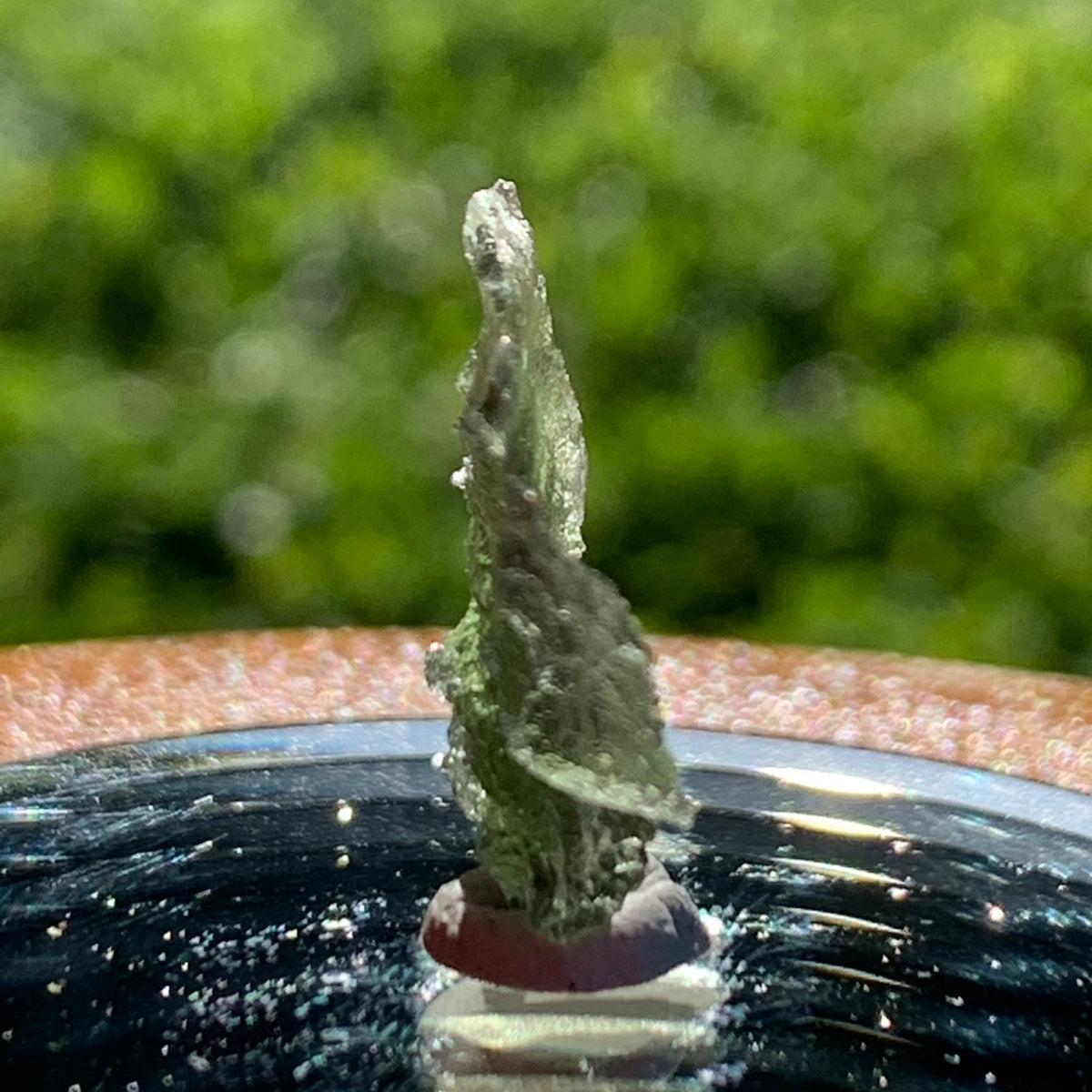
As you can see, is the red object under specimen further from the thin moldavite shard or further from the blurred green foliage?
the blurred green foliage

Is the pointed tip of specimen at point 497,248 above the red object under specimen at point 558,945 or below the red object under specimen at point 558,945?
above

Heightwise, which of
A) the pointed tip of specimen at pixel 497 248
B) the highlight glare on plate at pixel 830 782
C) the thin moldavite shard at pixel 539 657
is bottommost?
the highlight glare on plate at pixel 830 782

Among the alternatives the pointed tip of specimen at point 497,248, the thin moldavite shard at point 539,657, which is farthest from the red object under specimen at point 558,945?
the pointed tip of specimen at point 497,248

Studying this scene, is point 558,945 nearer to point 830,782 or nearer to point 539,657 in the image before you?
point 539,657

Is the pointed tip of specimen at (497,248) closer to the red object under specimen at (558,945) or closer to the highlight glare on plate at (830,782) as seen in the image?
the red object under specimen at (558,945)

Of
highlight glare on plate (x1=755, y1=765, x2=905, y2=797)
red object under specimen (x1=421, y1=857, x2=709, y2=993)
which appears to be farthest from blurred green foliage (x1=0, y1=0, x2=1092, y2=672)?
red object under specimen (x1=421, y1=857, x2=709, y2=993)

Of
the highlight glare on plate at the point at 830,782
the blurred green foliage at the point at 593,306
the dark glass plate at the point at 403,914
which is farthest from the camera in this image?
the blurred green foliage at the point at 593,306

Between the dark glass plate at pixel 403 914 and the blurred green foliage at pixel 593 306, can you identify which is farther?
the blurred green foliage at pixel 593 306

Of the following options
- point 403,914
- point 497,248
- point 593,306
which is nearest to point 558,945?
point 403,914
